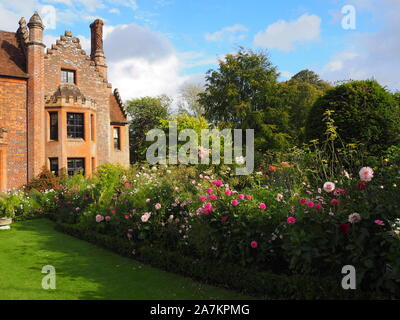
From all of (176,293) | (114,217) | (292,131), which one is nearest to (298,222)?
(176,293)

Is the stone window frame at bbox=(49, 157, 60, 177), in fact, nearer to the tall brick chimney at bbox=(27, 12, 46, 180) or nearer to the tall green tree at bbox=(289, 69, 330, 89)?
the tall brick chimney at bbox=(27, 12, 46, 180)

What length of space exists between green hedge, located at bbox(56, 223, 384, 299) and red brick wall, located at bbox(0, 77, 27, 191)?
12794mm

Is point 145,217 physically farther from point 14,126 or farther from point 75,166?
point 75,166

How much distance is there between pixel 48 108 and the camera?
1953cm

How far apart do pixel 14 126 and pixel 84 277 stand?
47.4 ft

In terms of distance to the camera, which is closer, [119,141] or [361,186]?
[361,186]

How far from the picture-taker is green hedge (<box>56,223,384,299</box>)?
465 centimetres

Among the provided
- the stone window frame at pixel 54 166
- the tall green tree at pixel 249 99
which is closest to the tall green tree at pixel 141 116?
the tall green tree at pixel 249 99

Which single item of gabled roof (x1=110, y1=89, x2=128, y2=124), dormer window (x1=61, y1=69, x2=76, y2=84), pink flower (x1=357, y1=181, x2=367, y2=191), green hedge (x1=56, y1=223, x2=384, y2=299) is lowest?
green hedge (x1=56, y1=223, x2=384, y2=299)

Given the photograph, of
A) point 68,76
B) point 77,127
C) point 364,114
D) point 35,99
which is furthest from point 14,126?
point 364,114

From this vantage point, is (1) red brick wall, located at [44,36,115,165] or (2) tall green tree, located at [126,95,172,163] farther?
(2) tall green tree, located at [126,95,172,163]

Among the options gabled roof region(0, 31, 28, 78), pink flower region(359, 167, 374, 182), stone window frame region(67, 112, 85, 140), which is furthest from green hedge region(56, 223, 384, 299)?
gabled roof region(0, 31, 28, 78)

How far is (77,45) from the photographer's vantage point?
2141cm
